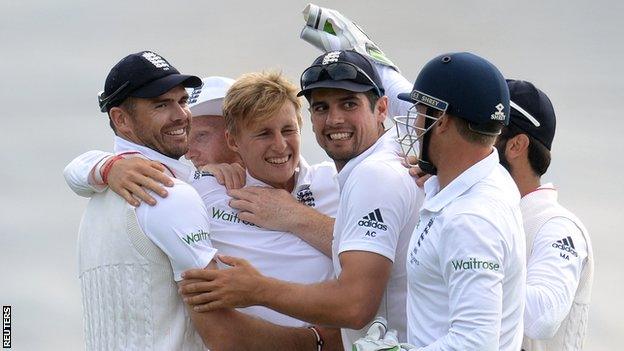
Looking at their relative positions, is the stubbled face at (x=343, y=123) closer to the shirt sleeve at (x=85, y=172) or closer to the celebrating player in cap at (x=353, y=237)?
the celebrating player in cap at (x=353, y=237)

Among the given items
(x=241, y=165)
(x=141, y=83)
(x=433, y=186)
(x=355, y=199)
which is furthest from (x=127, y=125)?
(x=433, y=186)

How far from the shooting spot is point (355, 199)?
6391 mm

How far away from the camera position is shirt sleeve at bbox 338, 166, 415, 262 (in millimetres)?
6297

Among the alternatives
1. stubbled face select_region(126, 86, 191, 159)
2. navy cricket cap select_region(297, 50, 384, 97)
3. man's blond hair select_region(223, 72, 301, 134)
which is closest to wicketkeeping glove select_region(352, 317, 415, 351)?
navy cricket cap select_region(297, 50, 384, 97)

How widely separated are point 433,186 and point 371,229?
581 mm

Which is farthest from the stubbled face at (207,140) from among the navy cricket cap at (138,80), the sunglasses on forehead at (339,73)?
the sunglasses on forehead at (339,73)

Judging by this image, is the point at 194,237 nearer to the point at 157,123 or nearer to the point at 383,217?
the point at 157,123

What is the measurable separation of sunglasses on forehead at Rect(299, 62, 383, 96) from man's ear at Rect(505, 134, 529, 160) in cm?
87

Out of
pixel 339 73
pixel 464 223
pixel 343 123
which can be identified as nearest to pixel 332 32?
pixel 339 73

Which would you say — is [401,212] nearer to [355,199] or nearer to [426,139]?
[355,199]

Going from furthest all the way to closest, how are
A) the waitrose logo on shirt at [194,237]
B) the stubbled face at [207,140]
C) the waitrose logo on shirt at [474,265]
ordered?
the stubbled face at [207,140] < the waitrose logo on shirt at [194,237] < the waitrose logo on shirt at [474,265]

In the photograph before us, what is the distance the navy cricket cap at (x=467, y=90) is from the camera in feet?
18.5

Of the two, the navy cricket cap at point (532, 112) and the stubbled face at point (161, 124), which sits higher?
the navy cricket cap at point (532, 112)

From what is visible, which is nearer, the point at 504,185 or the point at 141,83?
the point at 504,185
